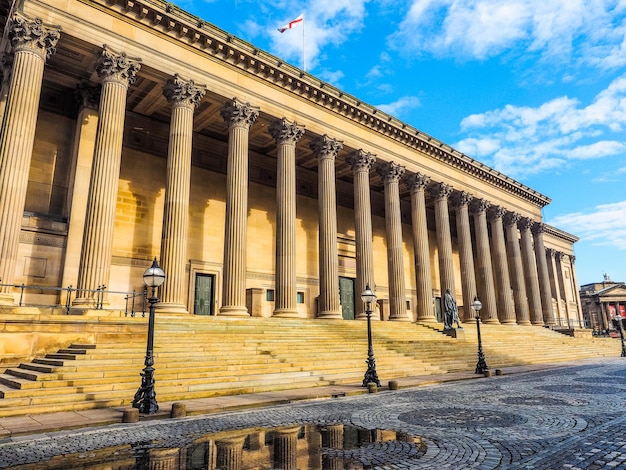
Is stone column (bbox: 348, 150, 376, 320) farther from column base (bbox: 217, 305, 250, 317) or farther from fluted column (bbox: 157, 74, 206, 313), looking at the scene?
fluted column (bbox: 157, 74, 206, 313)

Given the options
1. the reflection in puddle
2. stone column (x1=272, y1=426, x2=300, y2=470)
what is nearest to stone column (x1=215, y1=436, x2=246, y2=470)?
the reflection in puddle

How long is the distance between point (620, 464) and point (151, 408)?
28.9 ft

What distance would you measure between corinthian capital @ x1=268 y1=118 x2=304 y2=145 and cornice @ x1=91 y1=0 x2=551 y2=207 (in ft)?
7.10

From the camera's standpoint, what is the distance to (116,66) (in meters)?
18.8

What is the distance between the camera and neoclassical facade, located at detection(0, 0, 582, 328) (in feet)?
57.1

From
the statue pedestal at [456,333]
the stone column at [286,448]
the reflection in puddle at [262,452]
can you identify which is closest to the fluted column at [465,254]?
the statue pedestal at [456,333]

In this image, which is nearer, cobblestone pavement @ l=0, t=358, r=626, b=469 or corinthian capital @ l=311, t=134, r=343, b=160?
cobblestone pavement @ l=0, t=358, r=626, b=469

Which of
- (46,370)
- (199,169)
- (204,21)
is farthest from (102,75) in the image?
(46,370)

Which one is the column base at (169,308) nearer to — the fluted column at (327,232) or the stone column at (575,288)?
the fluted column at (327,232)

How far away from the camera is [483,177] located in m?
39.0

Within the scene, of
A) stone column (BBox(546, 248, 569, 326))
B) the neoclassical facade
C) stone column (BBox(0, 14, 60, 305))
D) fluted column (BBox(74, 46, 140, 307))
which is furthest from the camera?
stone column (BBox(546, 248, 569, 326))

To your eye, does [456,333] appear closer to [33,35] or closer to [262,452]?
[262,452]

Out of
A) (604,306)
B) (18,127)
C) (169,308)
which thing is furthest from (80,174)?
(604,306)

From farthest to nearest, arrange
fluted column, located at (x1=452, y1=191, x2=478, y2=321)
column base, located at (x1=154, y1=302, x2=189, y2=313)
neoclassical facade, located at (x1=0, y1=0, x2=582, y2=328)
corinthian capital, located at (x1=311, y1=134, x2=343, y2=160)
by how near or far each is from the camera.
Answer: fluted column, located at (x1=452, y1=191, x2=478, y2=321), corinthian capital, located at (x1=311, y1=134, x2=343, y2=160), column base, located at (x1=154, y1=302, x2=189, y2=313), neoclassical facade, located at (x1=0, y1=0, x2=582, y2=328)
